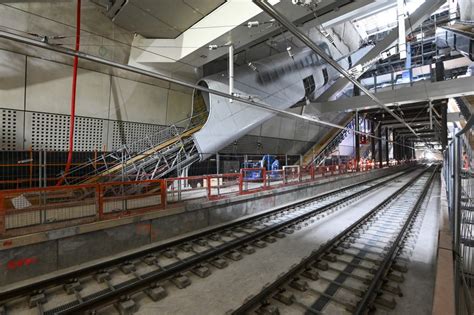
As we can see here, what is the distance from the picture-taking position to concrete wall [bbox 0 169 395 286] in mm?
4070

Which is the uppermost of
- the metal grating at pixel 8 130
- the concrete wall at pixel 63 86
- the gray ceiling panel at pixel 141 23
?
the gray ceiling panel at pixel 141 23

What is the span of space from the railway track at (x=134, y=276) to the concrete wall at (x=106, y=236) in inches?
29.5

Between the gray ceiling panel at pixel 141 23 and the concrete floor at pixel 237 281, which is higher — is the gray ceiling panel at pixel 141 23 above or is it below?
above

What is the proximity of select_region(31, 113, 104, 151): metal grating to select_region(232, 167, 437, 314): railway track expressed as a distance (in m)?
8.34

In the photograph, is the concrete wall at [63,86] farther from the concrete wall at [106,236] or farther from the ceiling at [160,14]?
the concrete wall at [106,236]

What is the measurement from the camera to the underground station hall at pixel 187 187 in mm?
3408

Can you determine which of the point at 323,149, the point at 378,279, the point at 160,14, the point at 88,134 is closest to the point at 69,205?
the point at 88,134

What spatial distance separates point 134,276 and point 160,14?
774cm

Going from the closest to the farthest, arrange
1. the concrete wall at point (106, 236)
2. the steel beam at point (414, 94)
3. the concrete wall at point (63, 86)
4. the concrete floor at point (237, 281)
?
the concrete floor at point (237, 281) → the concrete wall at point (106, 236) → the concrete wall at point (63, 86) → the steel beam at point (414, 94)

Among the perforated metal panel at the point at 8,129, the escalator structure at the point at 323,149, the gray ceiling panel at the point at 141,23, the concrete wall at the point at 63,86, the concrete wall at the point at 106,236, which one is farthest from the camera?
the escalator structure at the point at 323,149

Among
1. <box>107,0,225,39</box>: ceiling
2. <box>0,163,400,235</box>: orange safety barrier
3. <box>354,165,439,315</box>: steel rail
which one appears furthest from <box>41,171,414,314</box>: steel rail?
<box>107,0,225,39</box>: ceiling

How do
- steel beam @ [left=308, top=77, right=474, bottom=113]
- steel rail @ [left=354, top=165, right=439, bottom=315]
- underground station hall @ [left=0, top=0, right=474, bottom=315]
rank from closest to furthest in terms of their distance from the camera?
steel rail @ [left=354, top=165, right=439, bottom=315] < underground station hall @ [left=0, top=0, right=474, bottom=315] < steel beam @ [left=308, top=77, right=474, bottom=113]

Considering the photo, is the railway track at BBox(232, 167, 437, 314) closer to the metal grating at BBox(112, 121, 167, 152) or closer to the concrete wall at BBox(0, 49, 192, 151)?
the metal grating at BBox(112, 121, 167, 152)

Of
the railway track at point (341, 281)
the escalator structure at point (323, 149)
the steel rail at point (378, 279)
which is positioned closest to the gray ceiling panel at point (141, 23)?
the railway track at point (341, 281)
